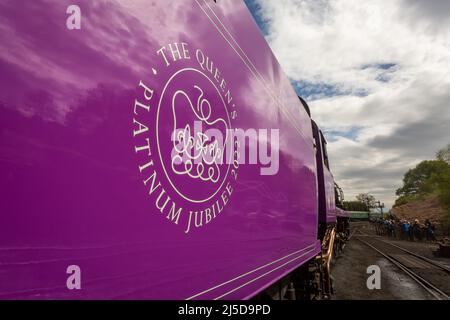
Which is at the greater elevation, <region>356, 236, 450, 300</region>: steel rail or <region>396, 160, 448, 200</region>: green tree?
<region>396, 160, 448, 200</region>: green tree

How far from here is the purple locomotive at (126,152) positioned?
1.01m

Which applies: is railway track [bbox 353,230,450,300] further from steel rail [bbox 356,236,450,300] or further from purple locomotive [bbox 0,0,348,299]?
purple locomotive [bbox 0,0,348,299]

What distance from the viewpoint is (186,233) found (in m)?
1.76

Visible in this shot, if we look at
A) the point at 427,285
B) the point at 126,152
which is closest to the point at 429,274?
the point at 427,285

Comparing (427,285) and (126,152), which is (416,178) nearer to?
(427,285)

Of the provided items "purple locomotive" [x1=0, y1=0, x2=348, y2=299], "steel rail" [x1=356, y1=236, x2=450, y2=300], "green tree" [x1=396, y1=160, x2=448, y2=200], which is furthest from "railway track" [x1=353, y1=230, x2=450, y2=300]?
"green tree" [x1=396, y1=160, x2=448, y2=200]

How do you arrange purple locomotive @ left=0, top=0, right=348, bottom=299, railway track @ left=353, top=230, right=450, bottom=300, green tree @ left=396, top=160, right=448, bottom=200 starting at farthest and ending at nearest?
green tree @ left=396, top=160, right=448, bottom=200 → railway track @ left=353, top=230, right=450, bottom=300 → purple locomotive @ left=0, top=0, right=348, bottom=299

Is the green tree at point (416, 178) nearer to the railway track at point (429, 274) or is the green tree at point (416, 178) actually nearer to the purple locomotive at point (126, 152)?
the railway track at point (429, 274)

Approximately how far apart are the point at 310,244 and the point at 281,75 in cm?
275

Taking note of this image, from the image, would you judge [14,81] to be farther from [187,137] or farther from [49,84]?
[187,137]

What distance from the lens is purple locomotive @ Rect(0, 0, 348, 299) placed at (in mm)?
1006

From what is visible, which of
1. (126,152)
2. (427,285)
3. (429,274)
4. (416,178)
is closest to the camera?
(126,152)

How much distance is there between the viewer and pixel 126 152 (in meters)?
1.36

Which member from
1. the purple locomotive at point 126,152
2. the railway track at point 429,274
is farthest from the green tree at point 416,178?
the purple locomotive at point 126,152
